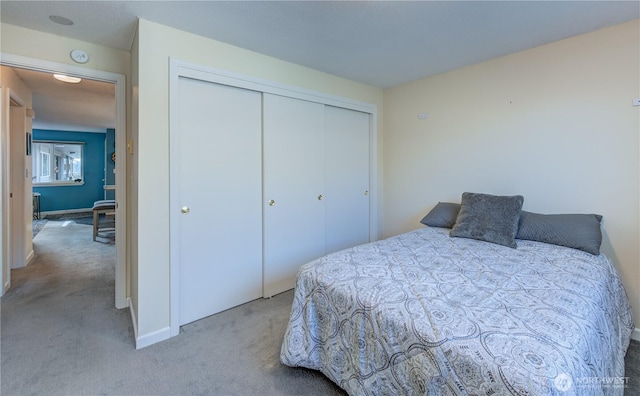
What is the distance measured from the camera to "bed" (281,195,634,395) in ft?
3.19

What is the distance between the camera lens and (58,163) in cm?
817

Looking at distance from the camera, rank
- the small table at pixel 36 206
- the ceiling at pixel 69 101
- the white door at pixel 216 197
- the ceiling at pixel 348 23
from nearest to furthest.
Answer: the ceiling at pixel 348 23
the white door at pixel 216 197
the ceiling at pixel 69 101
the small table at pixel 36 206

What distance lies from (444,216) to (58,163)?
394 inches

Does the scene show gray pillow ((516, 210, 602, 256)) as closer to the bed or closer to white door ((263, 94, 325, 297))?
the bed

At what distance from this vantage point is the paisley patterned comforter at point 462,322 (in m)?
0.97

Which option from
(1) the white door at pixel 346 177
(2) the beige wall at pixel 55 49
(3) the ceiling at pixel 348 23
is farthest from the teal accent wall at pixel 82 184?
(1) the white door at pixel 346 177

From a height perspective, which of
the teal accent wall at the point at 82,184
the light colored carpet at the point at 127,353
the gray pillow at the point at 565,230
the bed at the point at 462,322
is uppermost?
the teal accent wall at the point at 82,184

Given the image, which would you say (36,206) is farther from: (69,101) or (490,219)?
(490,219)

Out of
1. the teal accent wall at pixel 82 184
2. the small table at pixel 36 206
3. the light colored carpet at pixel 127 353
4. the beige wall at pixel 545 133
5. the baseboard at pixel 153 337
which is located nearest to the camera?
the light colored carpet at pixel 127 353

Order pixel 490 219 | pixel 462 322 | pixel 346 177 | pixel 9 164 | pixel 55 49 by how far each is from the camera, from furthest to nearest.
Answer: pixel 346 177 < pixel 9 164 < pixel 490 219 < pixel 55 49 < pixel 462 322

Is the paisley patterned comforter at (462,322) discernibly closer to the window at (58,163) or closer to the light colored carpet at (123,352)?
the light colored carpet at (123,352)

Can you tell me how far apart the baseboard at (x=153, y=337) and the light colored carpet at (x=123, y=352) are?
48mm

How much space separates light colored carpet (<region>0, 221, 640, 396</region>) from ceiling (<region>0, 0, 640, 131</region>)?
220cm

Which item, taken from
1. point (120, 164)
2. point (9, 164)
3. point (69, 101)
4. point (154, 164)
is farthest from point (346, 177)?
point (69, 101)
